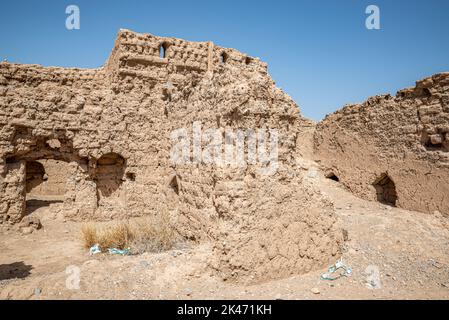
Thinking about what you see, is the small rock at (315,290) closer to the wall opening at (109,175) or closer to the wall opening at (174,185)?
the wall opening at (174,185)

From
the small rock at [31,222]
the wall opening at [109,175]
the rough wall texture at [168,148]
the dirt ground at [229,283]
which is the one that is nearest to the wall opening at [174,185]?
the rough wall texture at [168,148]

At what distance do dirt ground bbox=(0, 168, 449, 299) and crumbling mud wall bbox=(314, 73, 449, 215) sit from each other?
1084 millimetres

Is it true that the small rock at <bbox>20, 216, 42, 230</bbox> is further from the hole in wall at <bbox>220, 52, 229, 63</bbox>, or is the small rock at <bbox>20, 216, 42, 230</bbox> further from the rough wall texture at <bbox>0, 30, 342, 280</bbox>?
the hole in wall at <bbox>220, 52, 229, 63</bbox>

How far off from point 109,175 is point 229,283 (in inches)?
228

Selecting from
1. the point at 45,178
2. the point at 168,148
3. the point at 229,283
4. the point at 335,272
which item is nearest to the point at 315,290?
the point at 335,272

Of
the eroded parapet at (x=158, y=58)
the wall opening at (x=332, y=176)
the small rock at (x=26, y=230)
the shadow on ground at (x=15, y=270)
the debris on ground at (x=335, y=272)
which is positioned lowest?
the shadow on ground at (x=15, y=270)

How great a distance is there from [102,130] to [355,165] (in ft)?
23.0

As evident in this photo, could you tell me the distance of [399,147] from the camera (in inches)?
308

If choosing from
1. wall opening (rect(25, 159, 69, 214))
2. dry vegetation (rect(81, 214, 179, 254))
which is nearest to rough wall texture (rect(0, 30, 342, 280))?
dry vegetation (rect(81, 214, 179, 254))

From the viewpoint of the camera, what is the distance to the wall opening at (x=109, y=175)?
8.60 meters

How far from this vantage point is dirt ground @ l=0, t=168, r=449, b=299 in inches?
151

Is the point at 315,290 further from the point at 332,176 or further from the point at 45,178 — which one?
the point at 45,178

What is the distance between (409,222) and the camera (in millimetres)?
6492
